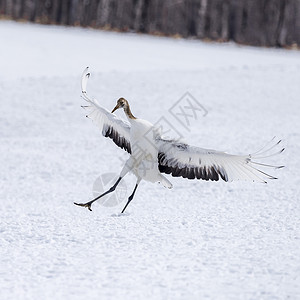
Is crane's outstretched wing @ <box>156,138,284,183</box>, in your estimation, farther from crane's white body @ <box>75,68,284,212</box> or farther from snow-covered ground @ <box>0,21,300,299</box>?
snow-covered ground @ <box>0,21,300,299</box>

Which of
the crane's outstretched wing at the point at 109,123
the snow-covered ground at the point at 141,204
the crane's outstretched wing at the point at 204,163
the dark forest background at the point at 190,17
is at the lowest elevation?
the snow-covered ground at the point at 141,204

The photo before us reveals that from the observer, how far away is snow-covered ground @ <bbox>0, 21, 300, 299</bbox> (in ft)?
12.0

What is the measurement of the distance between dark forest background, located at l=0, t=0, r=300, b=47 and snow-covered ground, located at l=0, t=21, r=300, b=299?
10248 mm

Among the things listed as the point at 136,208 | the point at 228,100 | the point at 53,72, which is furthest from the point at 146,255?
the point at 53,72

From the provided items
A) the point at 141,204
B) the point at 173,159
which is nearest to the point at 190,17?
the point at 141,204

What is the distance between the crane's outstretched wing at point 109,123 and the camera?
13.1ft

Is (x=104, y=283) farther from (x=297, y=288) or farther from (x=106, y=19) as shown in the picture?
(x=106, y=19)

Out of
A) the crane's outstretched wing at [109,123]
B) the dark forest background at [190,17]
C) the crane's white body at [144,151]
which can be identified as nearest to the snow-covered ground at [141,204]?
the crane's white body at [144,151]

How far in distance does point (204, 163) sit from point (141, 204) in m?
1.76

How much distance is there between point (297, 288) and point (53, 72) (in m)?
10.5

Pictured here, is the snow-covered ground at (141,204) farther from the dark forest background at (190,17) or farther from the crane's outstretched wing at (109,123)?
the dark forest background at (190,17)

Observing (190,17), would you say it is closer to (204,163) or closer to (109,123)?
(109,123)

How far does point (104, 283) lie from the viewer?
3.59 m

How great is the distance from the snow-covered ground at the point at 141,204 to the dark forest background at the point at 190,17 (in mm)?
10248
